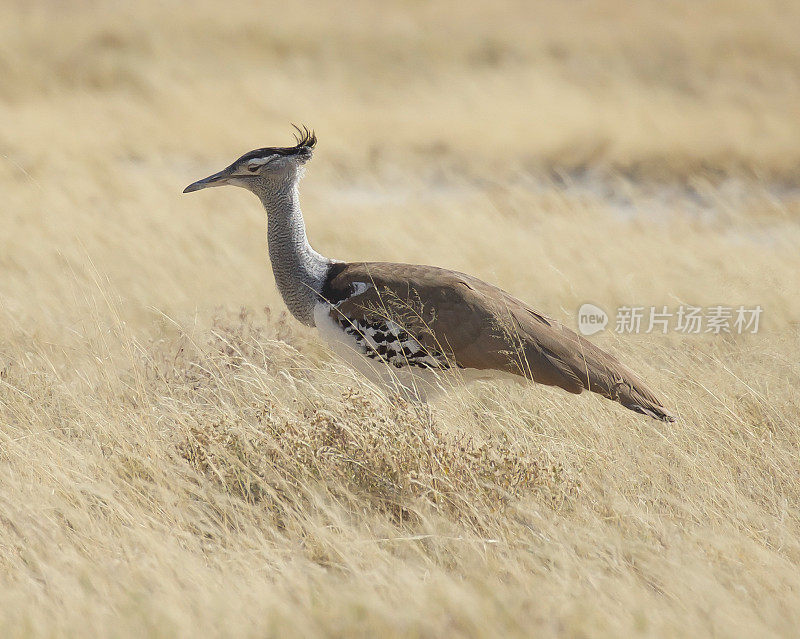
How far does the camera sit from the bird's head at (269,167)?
485 centimetres

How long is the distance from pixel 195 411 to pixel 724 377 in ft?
8.95

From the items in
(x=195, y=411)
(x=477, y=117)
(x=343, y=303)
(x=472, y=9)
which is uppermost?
A: (x=472, y=9)

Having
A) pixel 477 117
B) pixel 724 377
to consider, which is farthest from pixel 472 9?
pixel 724 377

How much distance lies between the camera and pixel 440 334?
4305 millimetres

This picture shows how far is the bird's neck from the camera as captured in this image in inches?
185

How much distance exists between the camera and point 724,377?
507 cm

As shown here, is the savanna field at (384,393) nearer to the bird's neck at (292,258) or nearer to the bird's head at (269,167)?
the bird's neck at (292,258)

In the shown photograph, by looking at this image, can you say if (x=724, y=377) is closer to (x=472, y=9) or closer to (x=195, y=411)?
(x=195, y=411)

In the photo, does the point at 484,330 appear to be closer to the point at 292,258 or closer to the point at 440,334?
the point at 440,334

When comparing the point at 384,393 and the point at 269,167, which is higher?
the point at 269,167

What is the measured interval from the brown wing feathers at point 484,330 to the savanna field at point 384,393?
0.24m

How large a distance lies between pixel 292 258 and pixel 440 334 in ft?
3.00

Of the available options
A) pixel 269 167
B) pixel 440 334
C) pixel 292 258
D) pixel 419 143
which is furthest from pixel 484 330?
pixel 419 143

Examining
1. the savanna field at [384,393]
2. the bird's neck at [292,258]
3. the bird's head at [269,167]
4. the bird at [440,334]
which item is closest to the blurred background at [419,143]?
the savanna field at [384,393]
